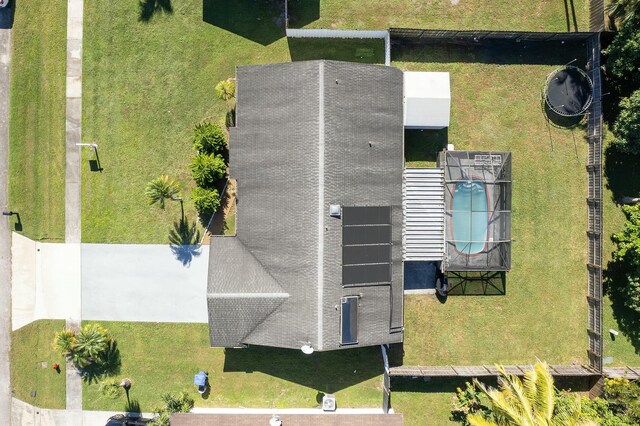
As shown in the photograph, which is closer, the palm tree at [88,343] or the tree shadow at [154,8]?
the palm tree at [88,343]

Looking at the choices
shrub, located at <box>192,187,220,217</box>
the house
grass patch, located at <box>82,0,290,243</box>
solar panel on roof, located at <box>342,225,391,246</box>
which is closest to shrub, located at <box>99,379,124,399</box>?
the house

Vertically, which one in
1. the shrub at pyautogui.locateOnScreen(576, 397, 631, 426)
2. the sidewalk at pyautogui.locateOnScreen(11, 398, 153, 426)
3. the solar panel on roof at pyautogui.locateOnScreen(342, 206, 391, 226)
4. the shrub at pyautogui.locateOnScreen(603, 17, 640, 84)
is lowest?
the sidewalk at pyautogui.locateOnScreen(11, 398, 153, 426)

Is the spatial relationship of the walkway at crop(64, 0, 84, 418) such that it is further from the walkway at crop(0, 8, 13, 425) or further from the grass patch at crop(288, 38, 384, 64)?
the grass patch at crop(288, 38, 384, 64)

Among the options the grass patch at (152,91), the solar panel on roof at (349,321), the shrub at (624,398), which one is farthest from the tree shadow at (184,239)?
the shrub at (624,398)

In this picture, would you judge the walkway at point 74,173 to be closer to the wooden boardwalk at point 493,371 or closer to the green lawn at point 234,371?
the green lawn at point 234,371

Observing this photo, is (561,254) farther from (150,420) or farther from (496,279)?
(150,420)

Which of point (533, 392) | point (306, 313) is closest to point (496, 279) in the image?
point (533, 392)

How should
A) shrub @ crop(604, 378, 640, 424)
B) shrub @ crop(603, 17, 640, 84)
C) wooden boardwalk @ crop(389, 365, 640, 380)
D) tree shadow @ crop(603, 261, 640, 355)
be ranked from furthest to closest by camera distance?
tree shadow @ crop(603, 261, 640, 355) → wooden boardwalk @ crop(389, 365, 640, 380) → shrub @ crop(603, 17, 640, 84) → shrub @ crop(604, 378, 640, 424)
